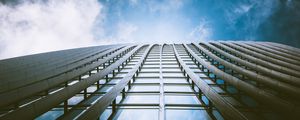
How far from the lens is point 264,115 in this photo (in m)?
5.55

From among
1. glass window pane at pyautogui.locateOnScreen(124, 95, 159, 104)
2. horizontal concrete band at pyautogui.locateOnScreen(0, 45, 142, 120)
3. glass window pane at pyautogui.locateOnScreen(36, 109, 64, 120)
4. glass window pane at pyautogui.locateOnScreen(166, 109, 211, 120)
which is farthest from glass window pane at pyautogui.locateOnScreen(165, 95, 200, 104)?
glass window pane at pyautogui.locateOnScreen(36, 109, 64, 120)

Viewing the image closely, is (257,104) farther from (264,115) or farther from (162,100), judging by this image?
(162,100)

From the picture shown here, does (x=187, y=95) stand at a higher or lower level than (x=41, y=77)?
lower

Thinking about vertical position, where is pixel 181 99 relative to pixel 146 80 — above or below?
below

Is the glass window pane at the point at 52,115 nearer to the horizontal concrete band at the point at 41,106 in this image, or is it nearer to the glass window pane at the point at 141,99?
the horizontal concrete band at the point at 41,106

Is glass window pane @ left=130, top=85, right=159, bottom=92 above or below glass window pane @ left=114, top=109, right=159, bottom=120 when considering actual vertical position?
above

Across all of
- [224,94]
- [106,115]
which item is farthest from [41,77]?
[224,94]

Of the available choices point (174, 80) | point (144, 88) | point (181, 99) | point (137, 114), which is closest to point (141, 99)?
point (137, 114)

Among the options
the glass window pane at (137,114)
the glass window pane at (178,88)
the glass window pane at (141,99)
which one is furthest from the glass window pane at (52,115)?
the glass window pane at (178,88)

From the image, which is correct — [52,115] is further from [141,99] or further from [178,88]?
[178,88]

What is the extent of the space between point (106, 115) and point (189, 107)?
303cm

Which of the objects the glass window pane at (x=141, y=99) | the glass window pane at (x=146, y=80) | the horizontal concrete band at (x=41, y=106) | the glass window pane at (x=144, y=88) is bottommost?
the glass window pane at (x=141, y=99)

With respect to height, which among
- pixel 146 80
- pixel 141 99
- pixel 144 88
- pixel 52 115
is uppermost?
pixel 146 80

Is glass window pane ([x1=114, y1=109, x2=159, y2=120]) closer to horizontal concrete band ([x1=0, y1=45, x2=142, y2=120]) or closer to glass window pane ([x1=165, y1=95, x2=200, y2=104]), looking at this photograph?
glass window pane ([x1=165, y1=95, x2=200, y2=104])
